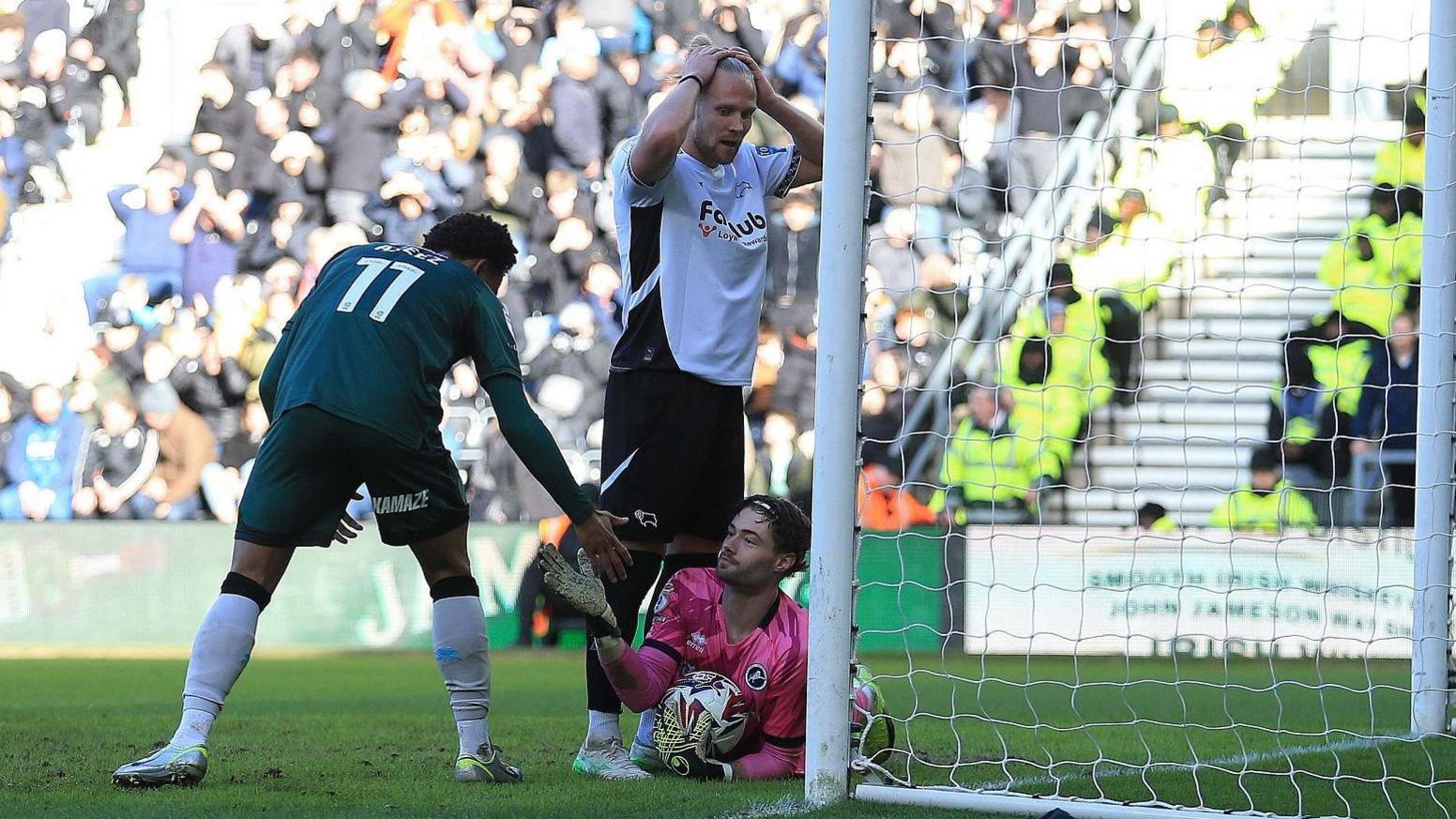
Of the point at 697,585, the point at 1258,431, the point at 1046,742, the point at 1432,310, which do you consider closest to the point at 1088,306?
the point at 1258,431

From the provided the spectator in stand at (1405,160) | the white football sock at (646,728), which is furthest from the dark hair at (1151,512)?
the white football sock at (646,728)

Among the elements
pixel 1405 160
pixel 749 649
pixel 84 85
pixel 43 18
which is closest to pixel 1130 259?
pixel 1405 160

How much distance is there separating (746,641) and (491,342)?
1.03 m

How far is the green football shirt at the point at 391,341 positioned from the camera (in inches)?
146

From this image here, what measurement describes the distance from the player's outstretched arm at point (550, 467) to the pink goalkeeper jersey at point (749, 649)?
17.5 inches

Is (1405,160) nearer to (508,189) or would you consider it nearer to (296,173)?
(508,189)

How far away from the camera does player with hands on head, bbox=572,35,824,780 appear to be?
164 inches

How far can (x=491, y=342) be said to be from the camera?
3811mm

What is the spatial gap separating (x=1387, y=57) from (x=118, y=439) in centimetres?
855

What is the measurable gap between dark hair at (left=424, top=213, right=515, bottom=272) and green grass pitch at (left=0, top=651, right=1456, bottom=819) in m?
1.27

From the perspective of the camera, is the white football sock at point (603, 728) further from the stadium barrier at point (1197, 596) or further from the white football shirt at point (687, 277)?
the stadium barrier at point (1197, 596)

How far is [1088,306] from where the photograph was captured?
32.4 feet

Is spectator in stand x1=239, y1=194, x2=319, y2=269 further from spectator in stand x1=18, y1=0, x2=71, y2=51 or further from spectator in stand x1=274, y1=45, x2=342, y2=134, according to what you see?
spectator in stand x1=18, y1=0, x2=71, y2=51

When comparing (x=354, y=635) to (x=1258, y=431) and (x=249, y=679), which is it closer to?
(x=249, y=679)
